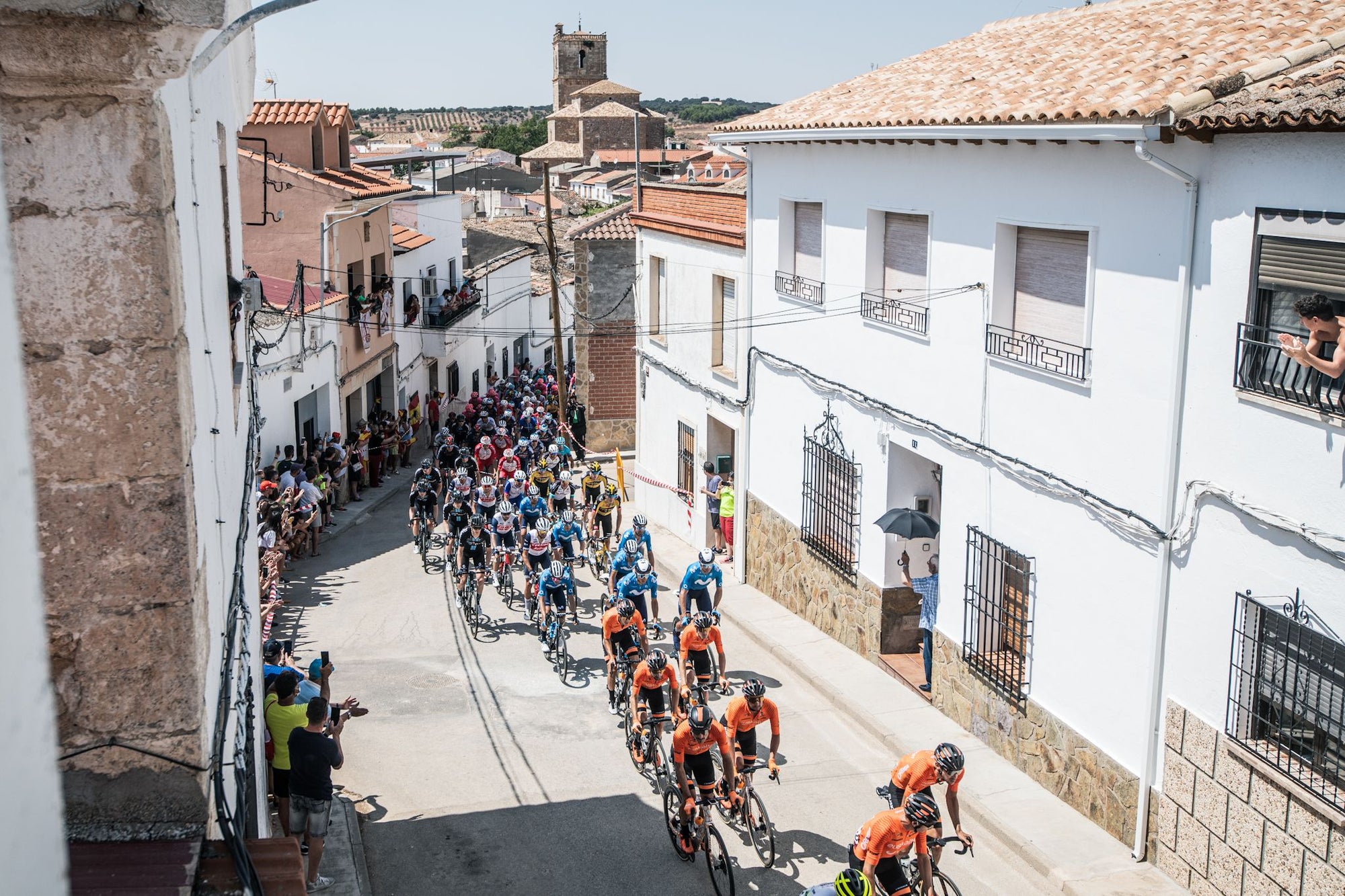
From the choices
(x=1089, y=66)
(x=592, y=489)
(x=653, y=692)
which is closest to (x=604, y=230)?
(x=592, y=489)

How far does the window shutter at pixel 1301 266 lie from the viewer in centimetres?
794

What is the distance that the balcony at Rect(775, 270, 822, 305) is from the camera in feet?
51.8

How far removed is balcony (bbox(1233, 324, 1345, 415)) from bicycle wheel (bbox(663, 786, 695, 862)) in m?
5.10

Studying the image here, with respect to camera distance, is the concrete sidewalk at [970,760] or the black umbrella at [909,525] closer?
the concrete sidewalk at [970,760]

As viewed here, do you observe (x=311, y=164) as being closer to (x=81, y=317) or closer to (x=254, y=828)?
(x=254, y=828)

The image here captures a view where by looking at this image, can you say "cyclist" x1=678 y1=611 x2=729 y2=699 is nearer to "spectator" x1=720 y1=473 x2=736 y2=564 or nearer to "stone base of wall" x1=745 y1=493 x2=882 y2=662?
"stone base of wall" x1=745 y1=493 x2=882 y2=662

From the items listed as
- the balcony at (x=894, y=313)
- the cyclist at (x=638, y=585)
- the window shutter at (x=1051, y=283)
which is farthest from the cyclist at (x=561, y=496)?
the window shutter at (x=1051, y=283)

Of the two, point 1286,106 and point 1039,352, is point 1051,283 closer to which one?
point 1039,352

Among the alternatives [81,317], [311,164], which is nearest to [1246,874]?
[81,317]

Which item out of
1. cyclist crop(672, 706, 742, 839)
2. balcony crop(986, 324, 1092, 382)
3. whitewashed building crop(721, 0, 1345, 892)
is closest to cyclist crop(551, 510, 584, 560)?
whitewashed building crop(721, 0, 1345, 892)

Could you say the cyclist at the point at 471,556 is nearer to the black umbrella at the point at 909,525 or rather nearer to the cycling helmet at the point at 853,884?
the black umbrella at the point at 909,525

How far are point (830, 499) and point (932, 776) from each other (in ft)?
23.6

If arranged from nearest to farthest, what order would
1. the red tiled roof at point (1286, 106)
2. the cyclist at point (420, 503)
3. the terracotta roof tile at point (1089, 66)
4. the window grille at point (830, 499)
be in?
1. the red tiled roof at point (1286, 106)
2. the terracotta roof tile at point (1089, 66)
3. the window grille at point (830, 499)
4. the cyclist at point (420, 503)

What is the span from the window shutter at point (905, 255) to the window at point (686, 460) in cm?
774
